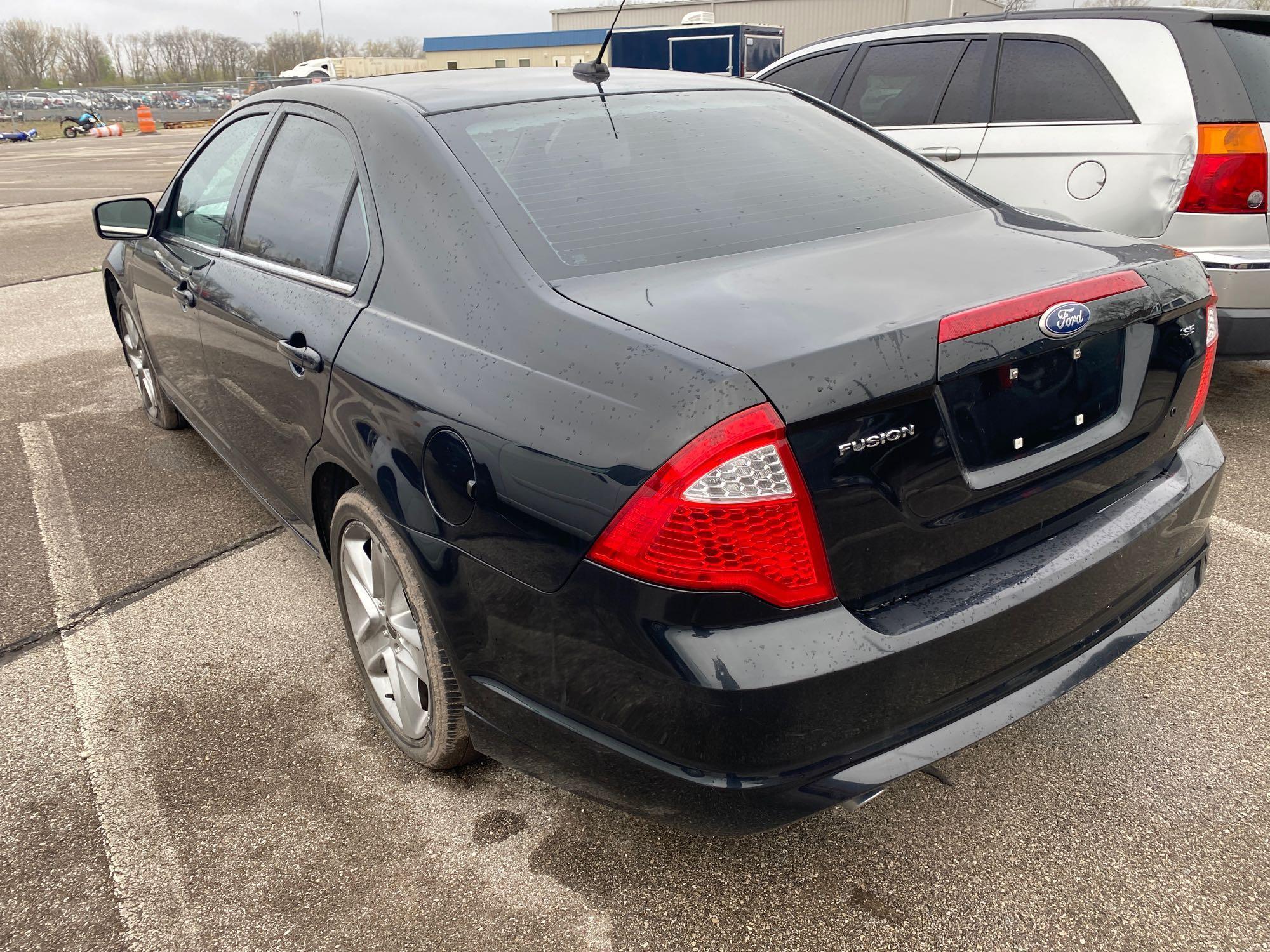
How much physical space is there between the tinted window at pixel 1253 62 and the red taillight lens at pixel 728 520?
3598 mm

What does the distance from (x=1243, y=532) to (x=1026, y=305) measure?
2329mm

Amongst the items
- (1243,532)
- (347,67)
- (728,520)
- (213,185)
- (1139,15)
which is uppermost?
(347,67)

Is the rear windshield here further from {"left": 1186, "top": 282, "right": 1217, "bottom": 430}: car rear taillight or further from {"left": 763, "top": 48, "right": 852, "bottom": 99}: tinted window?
{"left": 763, "top": 48, "right": 852, "bottom": 99}: tinted window

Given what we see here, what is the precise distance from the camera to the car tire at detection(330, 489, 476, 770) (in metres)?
2.13

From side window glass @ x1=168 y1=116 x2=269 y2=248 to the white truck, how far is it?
134 feet

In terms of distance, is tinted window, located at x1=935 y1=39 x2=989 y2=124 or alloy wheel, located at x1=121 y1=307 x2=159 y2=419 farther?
tinted window, located at x1=935 y1=39 x2=989 y2=124

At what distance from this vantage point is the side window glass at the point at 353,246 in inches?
91.1

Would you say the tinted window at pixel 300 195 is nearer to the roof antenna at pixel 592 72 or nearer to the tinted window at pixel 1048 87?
the roof antenna at pixel 592 72

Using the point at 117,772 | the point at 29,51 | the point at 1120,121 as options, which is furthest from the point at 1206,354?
the point at 29,51

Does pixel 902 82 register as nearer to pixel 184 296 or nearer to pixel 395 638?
pixel 184 296

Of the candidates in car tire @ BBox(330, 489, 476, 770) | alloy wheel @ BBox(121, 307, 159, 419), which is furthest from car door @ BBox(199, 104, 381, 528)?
alloy wheel @ BBox(121, 307, 159, 419)

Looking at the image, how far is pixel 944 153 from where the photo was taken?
4973 mm

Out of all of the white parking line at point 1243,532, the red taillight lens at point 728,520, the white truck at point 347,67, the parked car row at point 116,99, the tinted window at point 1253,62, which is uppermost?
the white truck at point 347,67

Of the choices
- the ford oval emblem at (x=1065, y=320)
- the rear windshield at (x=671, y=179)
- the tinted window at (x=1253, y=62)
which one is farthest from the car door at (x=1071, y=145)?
the ford oval emblem at (x=1065, y=320)
